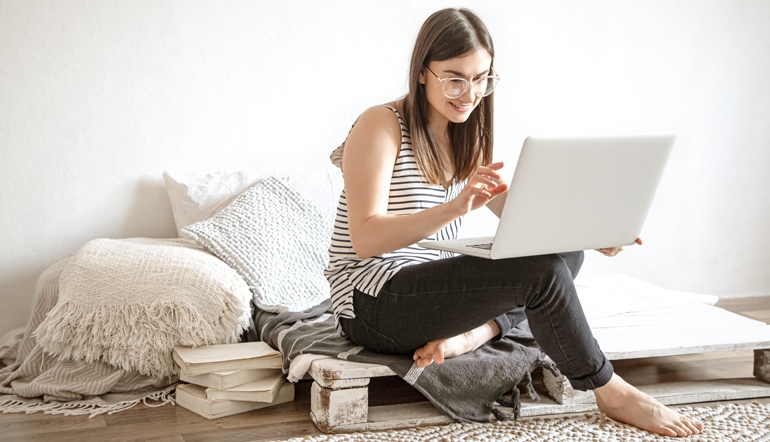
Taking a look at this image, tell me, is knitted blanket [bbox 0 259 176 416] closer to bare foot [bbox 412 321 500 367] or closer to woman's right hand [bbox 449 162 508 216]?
bare foot [bbox 412 321 500 367]

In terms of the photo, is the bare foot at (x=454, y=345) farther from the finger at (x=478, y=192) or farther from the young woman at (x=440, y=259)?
the finger at (x=478, y=192)

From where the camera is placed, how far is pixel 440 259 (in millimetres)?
1470

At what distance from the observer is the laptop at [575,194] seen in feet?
4.04

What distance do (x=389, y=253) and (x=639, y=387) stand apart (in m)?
0.74

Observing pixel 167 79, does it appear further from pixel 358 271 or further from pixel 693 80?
pixel 693 80

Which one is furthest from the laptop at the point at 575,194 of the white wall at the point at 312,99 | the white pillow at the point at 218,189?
the white wall at the point at 312,99

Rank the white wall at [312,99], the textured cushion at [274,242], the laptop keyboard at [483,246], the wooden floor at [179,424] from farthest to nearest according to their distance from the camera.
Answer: the white wall at [312,99] → the textured cushion at [274,242] → the wooden floor at [179,424] → the laptop keyboard at [483,246]

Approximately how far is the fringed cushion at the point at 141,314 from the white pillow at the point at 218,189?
20.9 inches

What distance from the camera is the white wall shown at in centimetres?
228

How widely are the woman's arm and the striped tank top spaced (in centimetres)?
5

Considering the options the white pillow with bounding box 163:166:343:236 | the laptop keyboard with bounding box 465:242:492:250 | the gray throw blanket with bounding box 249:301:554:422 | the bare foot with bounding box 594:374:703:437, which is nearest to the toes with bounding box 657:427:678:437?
the bare foot with bounding box 594:374:703:437

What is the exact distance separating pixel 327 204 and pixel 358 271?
82 cm

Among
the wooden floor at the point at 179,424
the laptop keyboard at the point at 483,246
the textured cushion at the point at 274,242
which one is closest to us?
the laptop keyboard at the point at 483,246

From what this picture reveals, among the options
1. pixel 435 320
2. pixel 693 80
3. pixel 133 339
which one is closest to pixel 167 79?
pixel 133 339
